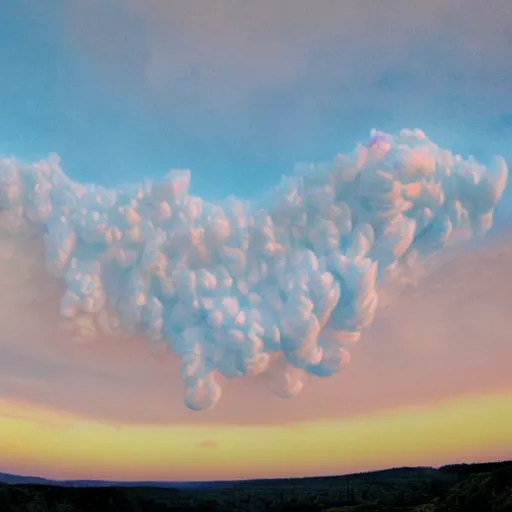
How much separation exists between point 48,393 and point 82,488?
1.98m

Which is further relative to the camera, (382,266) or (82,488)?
(82,488)

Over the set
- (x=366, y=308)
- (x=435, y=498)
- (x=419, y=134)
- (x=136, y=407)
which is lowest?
(x=435, y=498)

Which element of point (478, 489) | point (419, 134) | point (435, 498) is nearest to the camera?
point (419, 134)

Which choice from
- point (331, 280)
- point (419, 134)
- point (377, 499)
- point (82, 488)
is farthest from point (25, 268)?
point (377, 499)

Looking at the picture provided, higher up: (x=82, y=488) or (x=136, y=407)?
(x=136, y=407)

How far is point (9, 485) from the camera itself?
10.9m

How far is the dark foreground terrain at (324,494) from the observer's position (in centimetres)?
1023

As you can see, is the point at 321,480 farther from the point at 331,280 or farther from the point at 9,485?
the point at 9,485

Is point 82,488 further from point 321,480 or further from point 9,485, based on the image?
point 321,480

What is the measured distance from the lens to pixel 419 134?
28.9 feet

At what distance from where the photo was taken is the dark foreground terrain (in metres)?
10.2

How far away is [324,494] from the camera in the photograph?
35.0ft

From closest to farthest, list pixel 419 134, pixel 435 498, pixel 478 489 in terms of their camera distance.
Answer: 1. pixel 419 134
2. pixel 478 489
3. pixel 435 498

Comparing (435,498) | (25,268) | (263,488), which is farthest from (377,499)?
(25,268)
